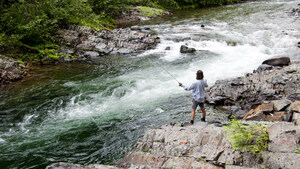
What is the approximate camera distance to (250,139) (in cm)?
526

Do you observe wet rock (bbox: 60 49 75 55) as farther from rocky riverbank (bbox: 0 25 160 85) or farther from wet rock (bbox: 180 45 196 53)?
wet rock (bbox: 180 45 196 53)

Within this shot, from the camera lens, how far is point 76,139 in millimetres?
8898

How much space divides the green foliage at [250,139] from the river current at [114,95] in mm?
4031

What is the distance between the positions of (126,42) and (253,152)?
1874 cm

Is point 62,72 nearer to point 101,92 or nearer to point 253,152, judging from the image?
point 101,92

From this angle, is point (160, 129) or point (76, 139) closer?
point (160, 129)

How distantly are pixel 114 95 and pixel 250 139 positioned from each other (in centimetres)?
875

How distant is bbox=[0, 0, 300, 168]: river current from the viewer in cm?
845

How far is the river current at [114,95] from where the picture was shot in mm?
8453

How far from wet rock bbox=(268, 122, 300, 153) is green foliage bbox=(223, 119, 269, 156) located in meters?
0.14

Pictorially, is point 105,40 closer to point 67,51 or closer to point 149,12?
point 67,51

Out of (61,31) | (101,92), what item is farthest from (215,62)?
(61,31)

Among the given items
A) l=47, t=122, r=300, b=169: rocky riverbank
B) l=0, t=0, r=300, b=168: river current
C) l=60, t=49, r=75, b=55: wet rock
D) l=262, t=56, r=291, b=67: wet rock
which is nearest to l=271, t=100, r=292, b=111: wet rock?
l=0, t=0, r=300, b=168: river current

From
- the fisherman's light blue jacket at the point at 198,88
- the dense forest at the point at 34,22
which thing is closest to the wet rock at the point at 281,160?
the fisherman's light blue jacket at the point at 198,88
